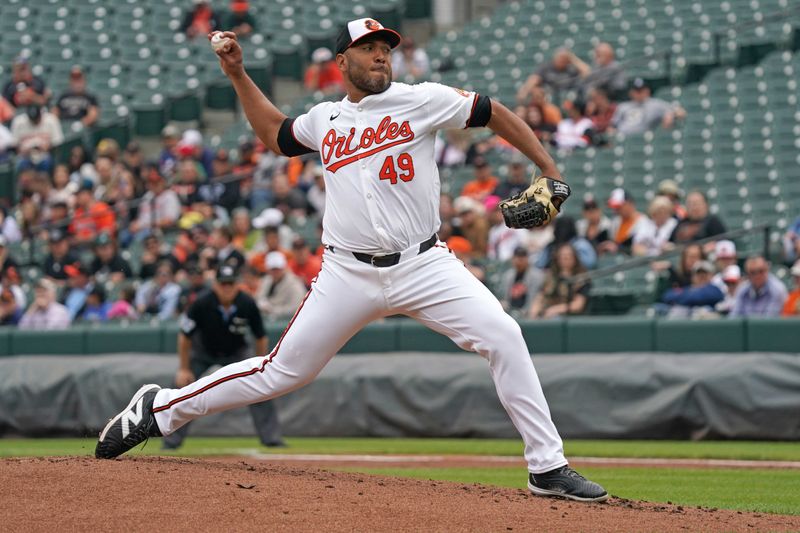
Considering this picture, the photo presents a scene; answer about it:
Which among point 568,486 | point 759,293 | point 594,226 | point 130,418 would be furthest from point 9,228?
point 568,486

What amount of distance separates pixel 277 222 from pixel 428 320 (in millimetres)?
9971

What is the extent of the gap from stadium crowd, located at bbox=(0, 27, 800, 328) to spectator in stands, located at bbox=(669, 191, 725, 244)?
14 millimetres

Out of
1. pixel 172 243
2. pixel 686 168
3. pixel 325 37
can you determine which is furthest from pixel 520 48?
pixel 172 243

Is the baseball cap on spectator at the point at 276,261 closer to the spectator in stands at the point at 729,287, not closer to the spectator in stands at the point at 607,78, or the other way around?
the spectator in stands at the point at 729,287

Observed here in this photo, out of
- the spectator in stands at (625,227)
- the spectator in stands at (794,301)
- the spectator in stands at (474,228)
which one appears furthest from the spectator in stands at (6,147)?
the spectator in stands at (794,301)

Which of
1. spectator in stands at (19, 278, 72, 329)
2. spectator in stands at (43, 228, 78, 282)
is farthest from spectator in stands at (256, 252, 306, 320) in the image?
spectator in stands at (43, 228, 78, 282)

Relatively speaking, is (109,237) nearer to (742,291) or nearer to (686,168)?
(686,168)

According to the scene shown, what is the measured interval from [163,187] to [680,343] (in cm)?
800

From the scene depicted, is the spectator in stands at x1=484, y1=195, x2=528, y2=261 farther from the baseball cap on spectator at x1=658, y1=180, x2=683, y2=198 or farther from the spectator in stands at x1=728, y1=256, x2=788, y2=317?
the spectator in stands at x1=728, y1=256, x2=788, y2=317

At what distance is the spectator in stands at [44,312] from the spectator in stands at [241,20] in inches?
310

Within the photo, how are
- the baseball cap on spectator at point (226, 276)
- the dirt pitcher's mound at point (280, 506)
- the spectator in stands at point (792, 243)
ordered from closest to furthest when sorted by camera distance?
the dirt pitcher's mound at point (280, 506) < the baseball cap on spectator at point (226, 276) < the spectator in stands at point (792, 243)

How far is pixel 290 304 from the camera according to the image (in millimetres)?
13773

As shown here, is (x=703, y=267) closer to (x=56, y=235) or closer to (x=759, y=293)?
(x=759, y=293)

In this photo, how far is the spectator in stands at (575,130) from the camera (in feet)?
53.3
